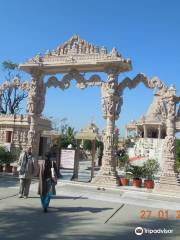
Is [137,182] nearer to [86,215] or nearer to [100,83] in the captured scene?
[100,83]

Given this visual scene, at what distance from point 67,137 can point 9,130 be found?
8394 mm

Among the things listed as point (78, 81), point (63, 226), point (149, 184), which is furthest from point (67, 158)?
point (63, 226)

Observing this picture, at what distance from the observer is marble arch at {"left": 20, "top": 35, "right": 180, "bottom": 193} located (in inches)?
483

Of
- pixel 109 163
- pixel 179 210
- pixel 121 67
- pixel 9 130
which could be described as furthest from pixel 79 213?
pixel 9 130

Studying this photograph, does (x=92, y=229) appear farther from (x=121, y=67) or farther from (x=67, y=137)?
(x=67, y=137)

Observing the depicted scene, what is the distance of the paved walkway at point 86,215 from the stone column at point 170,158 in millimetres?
714

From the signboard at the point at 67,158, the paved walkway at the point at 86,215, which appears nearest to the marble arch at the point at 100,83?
the signboard at the point at 67,158

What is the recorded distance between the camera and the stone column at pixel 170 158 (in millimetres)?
11586

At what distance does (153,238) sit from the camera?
5930mm

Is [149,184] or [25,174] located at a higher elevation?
[25,174]

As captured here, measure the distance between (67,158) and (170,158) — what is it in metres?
4.54
